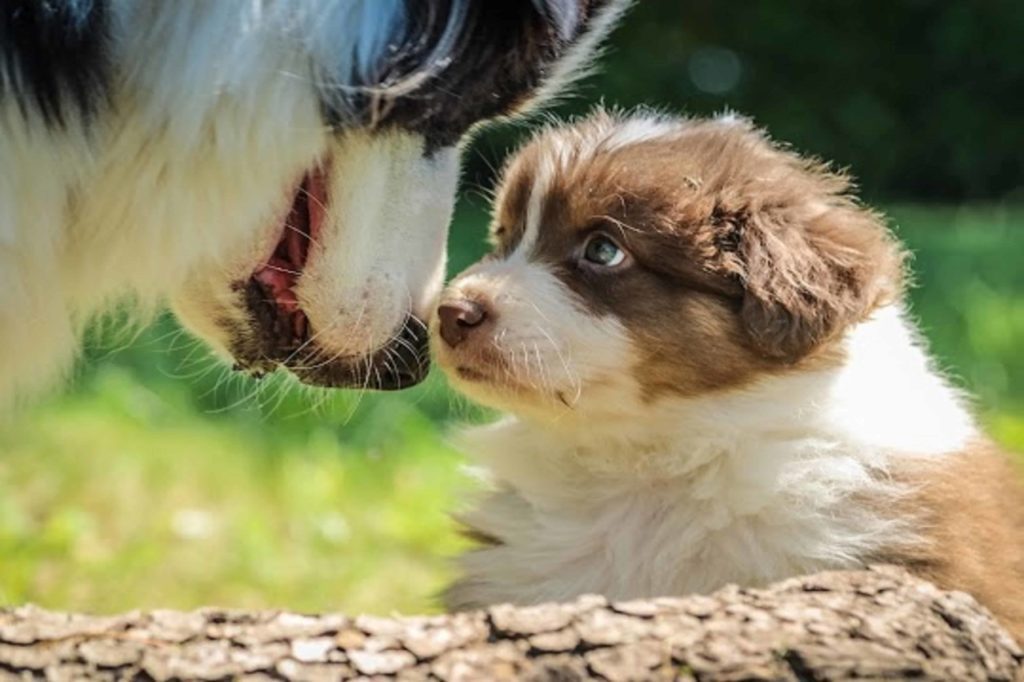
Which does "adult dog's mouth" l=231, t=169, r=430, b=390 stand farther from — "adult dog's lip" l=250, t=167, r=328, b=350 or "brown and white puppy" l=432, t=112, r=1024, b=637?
"brown and white puppy" l=432, t=112, r=1024, b=637

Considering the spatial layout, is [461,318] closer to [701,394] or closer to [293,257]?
[293,257]

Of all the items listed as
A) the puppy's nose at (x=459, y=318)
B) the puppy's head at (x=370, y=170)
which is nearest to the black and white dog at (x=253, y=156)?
the puppy's head at (x=370, y=170)

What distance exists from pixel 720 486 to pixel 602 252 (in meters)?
0.42

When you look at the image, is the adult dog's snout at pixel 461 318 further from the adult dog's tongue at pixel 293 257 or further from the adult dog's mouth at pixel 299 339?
the adult dog's tongue at pixel 293 257

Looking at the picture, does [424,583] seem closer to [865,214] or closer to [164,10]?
[865,214]

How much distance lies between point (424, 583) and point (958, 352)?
2.65m

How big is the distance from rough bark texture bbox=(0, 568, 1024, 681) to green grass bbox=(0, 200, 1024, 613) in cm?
97

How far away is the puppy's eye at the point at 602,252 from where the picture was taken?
2781 mm

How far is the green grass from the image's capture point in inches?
148

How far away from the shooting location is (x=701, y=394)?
2775 millimetres

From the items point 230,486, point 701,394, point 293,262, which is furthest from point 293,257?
point 230,486

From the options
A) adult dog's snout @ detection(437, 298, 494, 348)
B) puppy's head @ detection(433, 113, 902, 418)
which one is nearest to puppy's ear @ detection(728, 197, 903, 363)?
puppy's head @ detection(433, 113, 902, 418)

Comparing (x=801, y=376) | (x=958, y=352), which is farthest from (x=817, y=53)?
(x=801, y=376)

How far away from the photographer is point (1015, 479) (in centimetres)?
303
